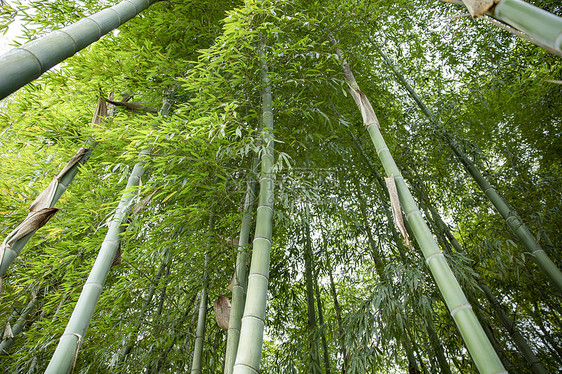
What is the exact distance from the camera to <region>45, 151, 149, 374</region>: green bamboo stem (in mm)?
1736

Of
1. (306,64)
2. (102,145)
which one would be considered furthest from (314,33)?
(102,145)

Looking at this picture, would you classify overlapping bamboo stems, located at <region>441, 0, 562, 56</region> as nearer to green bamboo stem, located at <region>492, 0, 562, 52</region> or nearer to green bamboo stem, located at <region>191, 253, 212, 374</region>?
green bamboo stem, located at <region>492, 0, 562, 52</region>

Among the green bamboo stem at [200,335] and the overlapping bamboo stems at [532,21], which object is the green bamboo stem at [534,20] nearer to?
the overlapping bamboo stems at [532,21]

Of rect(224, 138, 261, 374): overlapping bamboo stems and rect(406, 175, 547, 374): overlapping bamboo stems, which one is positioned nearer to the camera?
rect(224, 138, 261, 374): overlapping bamboo stems

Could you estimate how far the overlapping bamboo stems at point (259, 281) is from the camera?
165cm

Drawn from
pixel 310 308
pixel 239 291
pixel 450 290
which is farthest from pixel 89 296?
pixel 310 308

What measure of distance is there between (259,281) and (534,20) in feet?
5.20

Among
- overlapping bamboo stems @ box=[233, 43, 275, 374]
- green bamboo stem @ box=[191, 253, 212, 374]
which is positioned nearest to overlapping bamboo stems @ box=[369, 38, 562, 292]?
overlapping bamboo stems @ box=[233, 43, 275, 374]

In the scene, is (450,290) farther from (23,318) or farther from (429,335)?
(23,318)

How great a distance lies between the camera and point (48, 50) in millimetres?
1203

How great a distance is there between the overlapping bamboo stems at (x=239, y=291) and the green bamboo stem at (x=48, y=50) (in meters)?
1.37

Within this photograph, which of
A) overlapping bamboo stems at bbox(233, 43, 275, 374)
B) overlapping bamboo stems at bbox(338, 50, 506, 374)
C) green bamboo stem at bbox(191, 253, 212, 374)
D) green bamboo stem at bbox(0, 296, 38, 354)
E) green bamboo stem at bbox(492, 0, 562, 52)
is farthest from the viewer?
green bamboo stem at bbox(0, 296, 38, 354)

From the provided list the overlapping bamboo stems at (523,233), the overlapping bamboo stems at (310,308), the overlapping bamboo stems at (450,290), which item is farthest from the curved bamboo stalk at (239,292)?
the overlapping bamboo stems at (523,233)

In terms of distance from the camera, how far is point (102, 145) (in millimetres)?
2844
